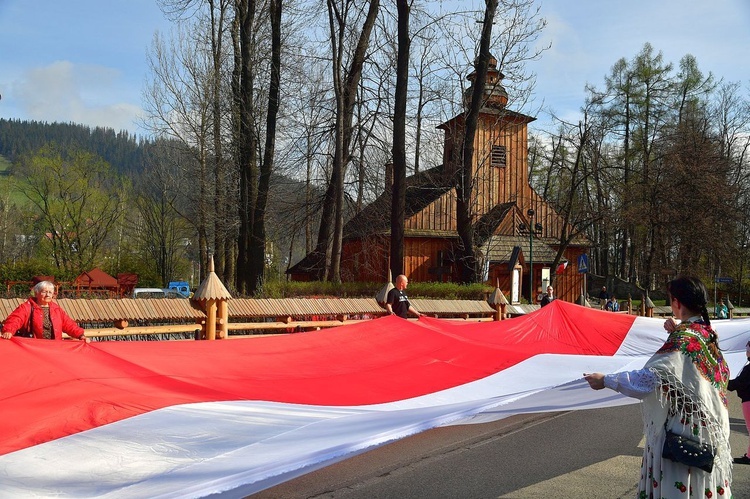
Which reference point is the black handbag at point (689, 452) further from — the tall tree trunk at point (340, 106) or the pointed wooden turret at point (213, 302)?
the tall tree trunk at point (340, 106)

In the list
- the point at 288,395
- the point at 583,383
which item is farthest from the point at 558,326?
the point at 288,395

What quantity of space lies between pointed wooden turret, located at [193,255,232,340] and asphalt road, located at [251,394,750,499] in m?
4.21

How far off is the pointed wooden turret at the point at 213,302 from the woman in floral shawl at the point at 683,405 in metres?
8.20

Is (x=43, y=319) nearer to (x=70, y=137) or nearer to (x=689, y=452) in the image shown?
(x=689, y=452)

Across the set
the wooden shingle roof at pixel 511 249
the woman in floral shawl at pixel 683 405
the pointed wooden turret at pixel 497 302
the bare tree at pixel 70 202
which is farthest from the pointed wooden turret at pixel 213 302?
the bare tree at pixel 70 202

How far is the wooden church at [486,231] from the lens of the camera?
121 ft

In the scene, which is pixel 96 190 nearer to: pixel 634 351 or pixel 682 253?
pixel 682 253

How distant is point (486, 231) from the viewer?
42438mm

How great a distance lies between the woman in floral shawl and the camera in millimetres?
4137

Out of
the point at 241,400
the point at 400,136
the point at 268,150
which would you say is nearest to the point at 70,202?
the point at 268,150

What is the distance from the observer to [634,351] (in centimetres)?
982

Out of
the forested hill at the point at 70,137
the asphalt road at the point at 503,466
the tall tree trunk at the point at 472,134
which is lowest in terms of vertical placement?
the asphalt road at the point at 503,466

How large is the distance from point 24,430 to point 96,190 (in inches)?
2175

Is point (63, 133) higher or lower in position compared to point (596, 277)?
higher
